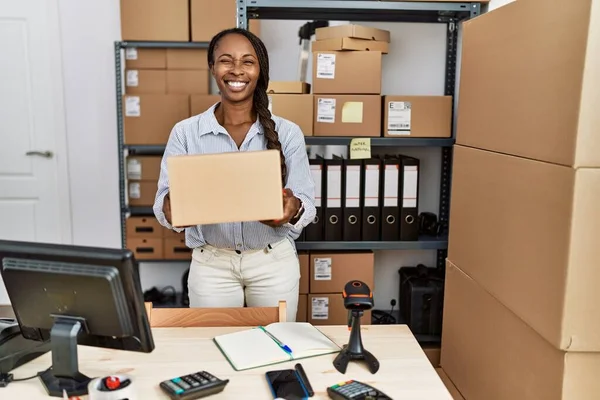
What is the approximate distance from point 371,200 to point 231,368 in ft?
4.06

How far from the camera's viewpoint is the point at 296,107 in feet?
7.30

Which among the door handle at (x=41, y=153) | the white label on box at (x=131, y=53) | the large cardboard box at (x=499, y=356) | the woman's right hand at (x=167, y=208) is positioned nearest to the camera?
the large cardboard box at (x=499, y=356)

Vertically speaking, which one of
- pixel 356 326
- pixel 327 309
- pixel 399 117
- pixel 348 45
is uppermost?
pixel 348 45

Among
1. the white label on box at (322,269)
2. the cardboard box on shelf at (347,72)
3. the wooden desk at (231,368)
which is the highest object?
the cardboard box on shelf at (347,72)

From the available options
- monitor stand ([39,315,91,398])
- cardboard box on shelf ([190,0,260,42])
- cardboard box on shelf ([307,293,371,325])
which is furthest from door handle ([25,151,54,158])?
monitor stand ([39,315,91,398])

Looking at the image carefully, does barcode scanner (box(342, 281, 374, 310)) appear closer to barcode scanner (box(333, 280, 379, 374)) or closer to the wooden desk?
barcode scanner (box(333, 280, 379, 374))

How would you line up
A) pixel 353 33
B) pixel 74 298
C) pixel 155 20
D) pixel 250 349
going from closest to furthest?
pixel 74 298, pixel 250 349, pixel 353 33, pixel 155 20

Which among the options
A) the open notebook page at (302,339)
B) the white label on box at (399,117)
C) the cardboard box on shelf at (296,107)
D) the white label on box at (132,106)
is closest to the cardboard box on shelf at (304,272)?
the cardboard box on shelf at (296,107)

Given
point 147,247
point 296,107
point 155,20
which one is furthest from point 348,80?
point 147,247

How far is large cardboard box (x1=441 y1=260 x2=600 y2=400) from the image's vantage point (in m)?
1.10

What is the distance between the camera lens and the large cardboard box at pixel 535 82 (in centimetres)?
100

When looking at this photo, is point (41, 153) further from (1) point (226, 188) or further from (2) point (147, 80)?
(1) point (226, 188)

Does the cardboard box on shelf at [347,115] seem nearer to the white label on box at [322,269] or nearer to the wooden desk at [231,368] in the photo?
the white label on box at [322,269]

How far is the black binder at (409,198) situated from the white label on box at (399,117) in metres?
0.13
